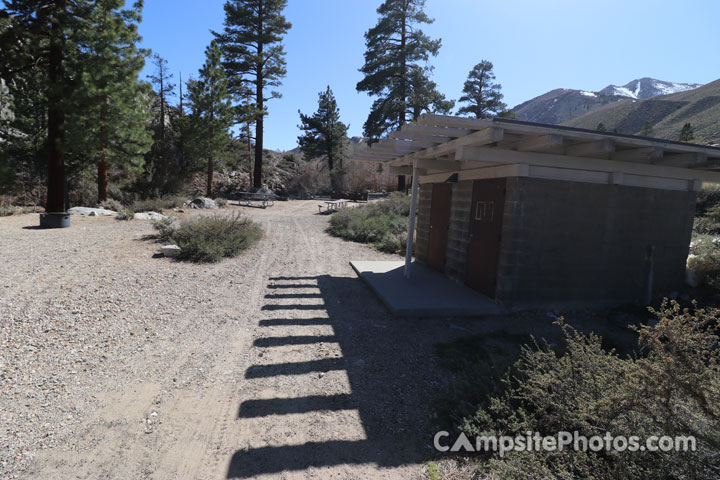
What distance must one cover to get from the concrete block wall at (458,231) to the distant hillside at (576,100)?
375 feet

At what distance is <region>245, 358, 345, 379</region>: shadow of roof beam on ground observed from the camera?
150 inches

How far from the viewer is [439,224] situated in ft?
27.3

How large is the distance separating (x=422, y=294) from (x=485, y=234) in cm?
153

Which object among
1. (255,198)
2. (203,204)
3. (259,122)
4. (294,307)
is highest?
(259,122)

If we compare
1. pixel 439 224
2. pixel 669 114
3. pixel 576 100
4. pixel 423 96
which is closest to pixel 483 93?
pixel 423 96

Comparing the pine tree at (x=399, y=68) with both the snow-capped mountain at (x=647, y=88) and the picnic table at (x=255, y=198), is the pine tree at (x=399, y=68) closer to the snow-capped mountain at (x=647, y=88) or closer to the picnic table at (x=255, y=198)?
the picnic table at (x=255, y=198)

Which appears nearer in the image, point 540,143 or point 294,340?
point 294,340

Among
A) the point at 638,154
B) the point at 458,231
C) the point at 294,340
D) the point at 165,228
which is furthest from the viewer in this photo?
the point at 165,228

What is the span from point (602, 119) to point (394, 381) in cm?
8132

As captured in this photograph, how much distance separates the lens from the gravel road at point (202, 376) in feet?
8.52

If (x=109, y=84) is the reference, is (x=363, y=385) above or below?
below

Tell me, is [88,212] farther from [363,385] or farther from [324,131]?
[324,131]

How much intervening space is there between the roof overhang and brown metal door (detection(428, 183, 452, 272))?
3.36 ft

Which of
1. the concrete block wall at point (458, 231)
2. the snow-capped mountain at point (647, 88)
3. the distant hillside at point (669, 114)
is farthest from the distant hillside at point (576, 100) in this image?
the concrete block wall at point (458, 231)
